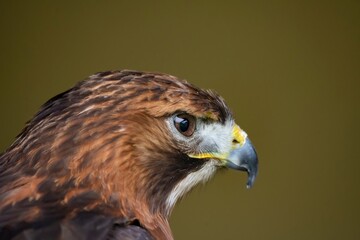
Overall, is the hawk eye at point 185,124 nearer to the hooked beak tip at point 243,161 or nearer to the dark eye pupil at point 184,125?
the dark eye pupil at point 184,125

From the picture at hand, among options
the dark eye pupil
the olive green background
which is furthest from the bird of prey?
the olive green background

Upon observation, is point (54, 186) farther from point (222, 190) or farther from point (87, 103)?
point (222, 190)

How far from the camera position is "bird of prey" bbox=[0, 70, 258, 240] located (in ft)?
4.14

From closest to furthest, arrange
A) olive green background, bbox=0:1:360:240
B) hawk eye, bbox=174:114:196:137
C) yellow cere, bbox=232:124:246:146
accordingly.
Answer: hawk eye, bbox=174:114:196:137, yellow cere, bbox=232:124:246:146, olive green background, bbox=0:1:360:240

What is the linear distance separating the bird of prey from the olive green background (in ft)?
5.09

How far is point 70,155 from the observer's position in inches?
53.4

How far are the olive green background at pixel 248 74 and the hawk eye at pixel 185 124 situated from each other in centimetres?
161

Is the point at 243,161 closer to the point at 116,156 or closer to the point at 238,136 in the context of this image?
the point at 238,136

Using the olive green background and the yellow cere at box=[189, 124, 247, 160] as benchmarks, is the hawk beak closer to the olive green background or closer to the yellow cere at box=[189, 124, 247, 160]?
the yellow cere at box=[189, 124, 247, 160]

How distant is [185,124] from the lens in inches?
59.3

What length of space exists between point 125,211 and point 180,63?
1.83m

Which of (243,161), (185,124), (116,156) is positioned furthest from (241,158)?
(116,156)

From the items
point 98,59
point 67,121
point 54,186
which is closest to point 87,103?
point 67,121

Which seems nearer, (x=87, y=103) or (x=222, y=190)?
(x=87, y=103)
